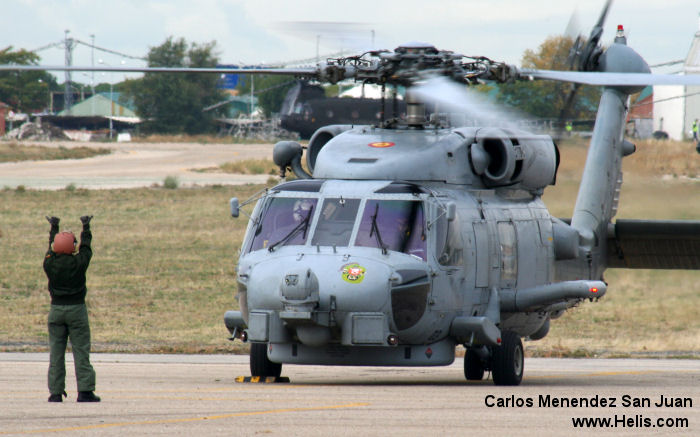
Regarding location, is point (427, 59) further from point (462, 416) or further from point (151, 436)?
point (151, 436)

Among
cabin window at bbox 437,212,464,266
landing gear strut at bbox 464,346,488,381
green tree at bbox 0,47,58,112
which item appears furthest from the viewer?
green tree at bbox 0,47,58,112

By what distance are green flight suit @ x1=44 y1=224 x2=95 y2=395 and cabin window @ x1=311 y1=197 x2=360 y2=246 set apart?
2.92 meters

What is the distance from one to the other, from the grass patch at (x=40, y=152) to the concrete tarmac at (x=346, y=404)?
183ft

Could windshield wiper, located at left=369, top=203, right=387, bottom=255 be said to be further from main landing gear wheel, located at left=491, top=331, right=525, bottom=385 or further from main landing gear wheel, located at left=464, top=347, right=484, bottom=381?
main landing gear wheel, located at left=464, top=347, right=484, bottom=381

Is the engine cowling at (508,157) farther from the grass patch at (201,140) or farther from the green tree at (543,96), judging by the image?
the grass patch at (201,140)

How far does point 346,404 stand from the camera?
459 inches

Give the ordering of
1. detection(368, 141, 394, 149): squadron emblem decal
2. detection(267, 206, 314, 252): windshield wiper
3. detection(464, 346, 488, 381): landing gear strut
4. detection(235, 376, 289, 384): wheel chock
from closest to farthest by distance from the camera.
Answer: detection(267, 206, 314, 252): windshield wiper < detection(235, 376, 289, 384): wheel chock < detection(368, 141, 394, 149): squadron emblem decal < detection(464, 346, 488, 381): landing gear strut

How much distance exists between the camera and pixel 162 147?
8169 cm

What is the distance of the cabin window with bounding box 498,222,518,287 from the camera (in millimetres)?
15516

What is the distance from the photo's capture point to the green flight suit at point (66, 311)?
39.1 feet

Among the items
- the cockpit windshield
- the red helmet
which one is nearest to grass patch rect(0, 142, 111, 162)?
the cockpit windshield

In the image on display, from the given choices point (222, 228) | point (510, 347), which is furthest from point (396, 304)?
point (222, 228)

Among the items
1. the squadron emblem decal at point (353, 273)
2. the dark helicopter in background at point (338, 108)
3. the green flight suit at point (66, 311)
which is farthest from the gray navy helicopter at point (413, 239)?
the green flight suit at point (66, 311)

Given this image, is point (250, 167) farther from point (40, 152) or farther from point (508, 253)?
point (508, 253)
